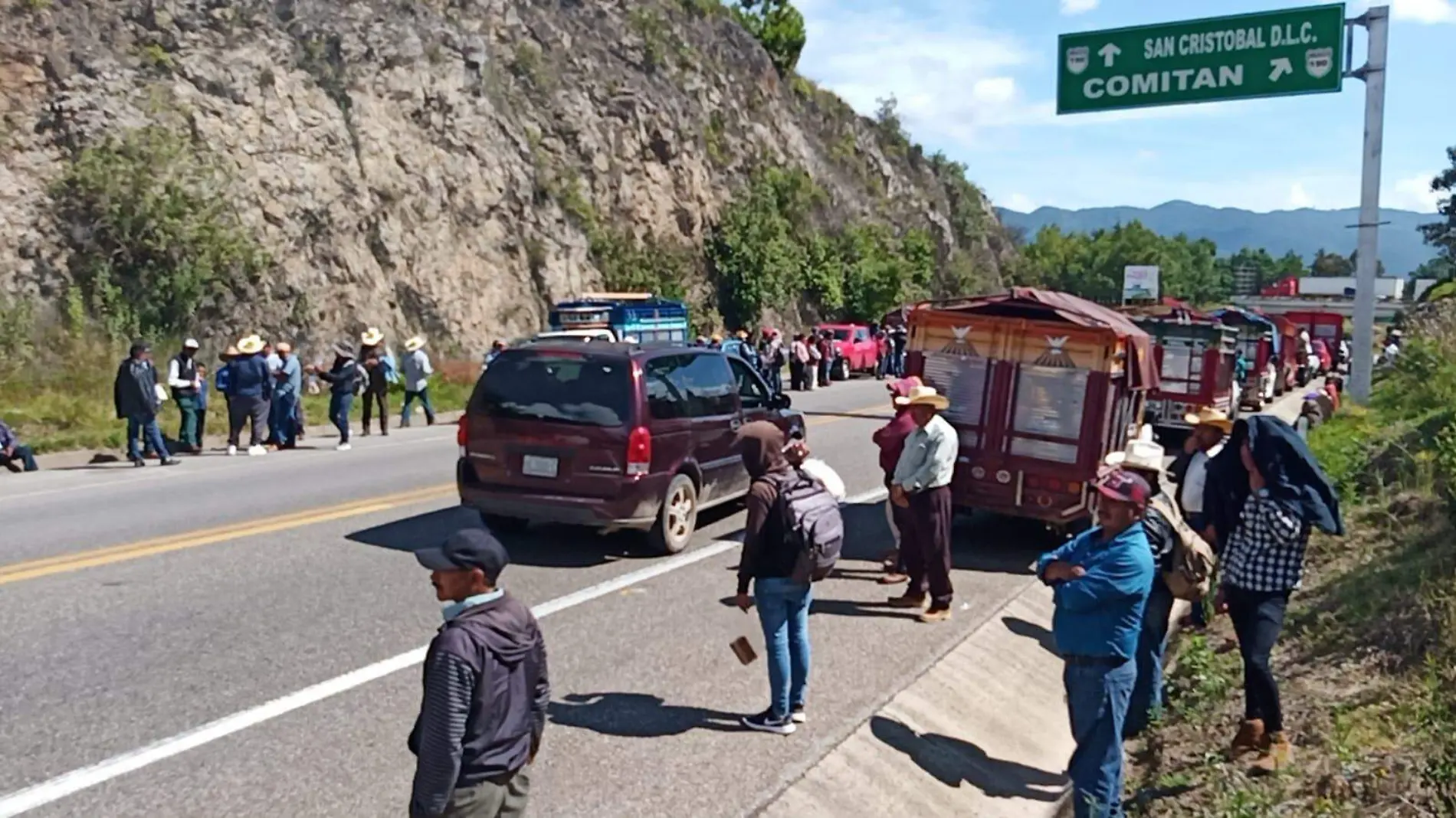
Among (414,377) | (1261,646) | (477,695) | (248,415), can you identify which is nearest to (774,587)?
(1261,646)

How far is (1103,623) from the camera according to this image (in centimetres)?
568

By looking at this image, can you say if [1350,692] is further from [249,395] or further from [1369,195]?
[1369,195]

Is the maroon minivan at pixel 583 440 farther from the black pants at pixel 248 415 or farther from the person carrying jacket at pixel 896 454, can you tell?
the black pants at pixel 248 415

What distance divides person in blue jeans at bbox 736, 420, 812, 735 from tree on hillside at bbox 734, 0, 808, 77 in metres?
57.3

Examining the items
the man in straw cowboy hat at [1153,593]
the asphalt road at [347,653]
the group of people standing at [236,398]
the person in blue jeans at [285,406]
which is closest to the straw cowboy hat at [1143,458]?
the man in straw cowboy hat at [1153,593]

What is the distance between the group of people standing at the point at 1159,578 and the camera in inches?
223

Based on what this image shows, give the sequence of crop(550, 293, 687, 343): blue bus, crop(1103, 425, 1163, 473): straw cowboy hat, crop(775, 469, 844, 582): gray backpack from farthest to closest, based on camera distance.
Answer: crop(550, 293, 687, 343): blue bus < crop(1103, 425, 1163, 473): straw cowboy hat < crop(775, 469, 844, 582): gray backpack

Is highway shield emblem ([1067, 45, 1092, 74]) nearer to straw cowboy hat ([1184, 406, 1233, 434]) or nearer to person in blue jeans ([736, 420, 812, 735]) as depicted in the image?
straw cowboy hat ([1184, 406, 1233, 434])

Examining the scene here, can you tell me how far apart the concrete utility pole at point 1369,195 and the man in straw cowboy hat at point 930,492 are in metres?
15.4

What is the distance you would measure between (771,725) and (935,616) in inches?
115

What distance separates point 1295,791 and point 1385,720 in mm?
828

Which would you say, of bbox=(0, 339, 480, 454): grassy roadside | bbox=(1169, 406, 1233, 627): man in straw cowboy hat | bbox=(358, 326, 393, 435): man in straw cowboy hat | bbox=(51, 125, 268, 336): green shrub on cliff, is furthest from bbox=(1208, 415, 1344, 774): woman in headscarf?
bbox=(51, 125, 268, 336): green shrub on cliff

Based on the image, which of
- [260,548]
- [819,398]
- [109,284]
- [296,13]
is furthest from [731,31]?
[260,548]

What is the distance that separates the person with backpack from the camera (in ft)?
21.5
